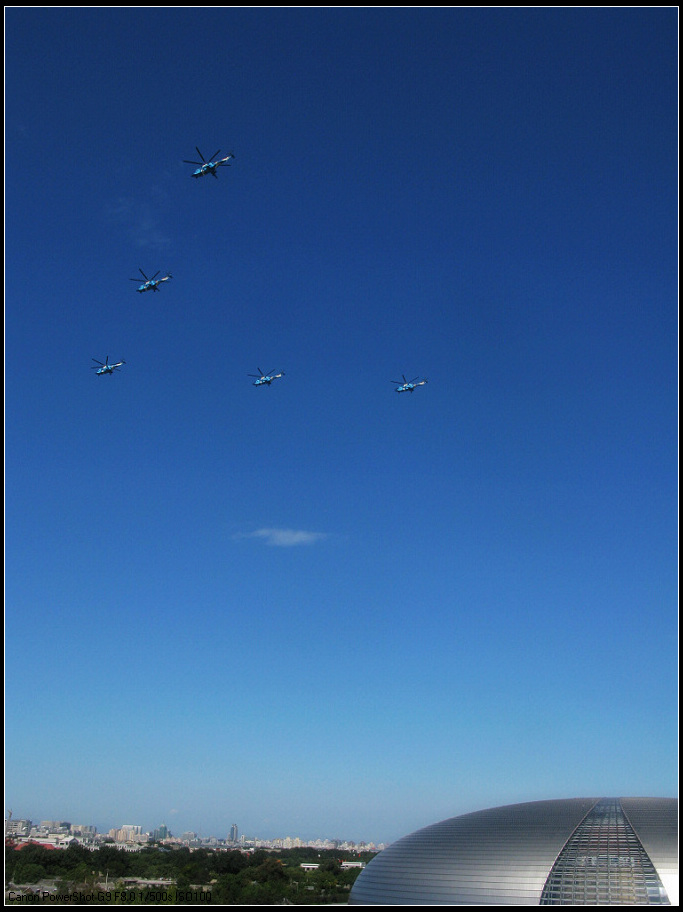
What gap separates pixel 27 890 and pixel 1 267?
350ft

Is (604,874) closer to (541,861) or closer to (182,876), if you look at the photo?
(541,861)

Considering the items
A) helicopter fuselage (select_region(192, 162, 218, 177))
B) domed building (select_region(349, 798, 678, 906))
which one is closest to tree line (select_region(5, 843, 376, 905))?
domed building (select_region(349, 798, 678, 906))

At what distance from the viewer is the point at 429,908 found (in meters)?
61.2

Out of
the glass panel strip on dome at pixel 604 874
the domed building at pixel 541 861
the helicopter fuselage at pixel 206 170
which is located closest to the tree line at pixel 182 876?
the domed building at pixel 541 861

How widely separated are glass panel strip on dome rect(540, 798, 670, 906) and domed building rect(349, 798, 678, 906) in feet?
0.24

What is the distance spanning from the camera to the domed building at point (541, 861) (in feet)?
→ 188

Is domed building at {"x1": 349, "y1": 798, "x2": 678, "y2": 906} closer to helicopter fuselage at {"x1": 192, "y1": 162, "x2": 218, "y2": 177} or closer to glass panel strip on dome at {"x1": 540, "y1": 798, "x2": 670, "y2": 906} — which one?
glass panel strip on dome at {"x1": 540, "y1": 798, "x2": 670, "y2": 906}

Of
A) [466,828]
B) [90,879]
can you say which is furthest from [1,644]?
[90,879]

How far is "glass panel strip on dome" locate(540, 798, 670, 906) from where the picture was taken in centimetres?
5594

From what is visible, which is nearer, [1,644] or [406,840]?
[1,644]

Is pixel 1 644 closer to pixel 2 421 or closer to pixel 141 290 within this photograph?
pixel 2 421

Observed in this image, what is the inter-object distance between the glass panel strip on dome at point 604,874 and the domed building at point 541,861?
0.24 feet

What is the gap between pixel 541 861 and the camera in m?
61.5

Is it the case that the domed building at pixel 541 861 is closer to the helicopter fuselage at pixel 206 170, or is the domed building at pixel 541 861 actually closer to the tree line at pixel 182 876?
the tree line at pixel 182 876
